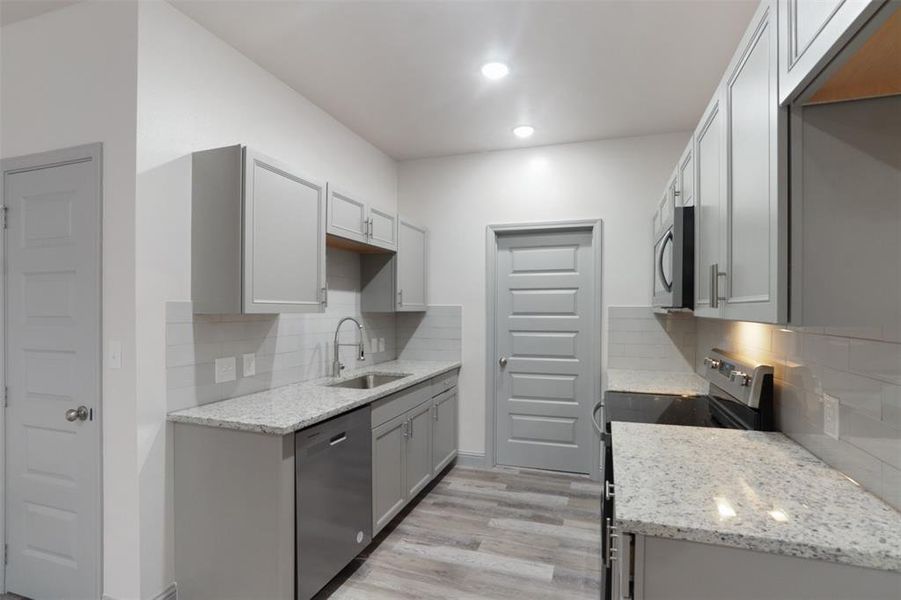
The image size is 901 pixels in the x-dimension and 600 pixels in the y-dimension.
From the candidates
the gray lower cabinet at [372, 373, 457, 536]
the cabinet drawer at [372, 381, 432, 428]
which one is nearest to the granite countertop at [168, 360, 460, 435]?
the cabinet drawer at [372, 381, 432, 428]

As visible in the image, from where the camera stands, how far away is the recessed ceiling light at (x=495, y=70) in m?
2.52

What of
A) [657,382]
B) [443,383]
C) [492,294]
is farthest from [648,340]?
[443,383]

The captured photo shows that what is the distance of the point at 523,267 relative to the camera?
3.93m

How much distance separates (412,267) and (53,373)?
94.7 inches

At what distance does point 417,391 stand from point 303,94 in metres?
2.13

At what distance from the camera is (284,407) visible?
2.17m

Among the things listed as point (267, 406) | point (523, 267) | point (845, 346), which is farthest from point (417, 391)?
point (845, 346)

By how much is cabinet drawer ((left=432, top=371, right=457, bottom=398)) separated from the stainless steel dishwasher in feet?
3.46

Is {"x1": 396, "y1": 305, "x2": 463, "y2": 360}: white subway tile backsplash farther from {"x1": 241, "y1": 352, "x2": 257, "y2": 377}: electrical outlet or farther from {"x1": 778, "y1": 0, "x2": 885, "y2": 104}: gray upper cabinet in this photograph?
{"x1": 778, "y1": 0, "x2": 885, "y2": 104}: gray upper cabinet

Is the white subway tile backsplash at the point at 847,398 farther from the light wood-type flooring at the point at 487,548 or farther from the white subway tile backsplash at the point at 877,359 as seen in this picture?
the light wood-type flooring at the point at 487,548

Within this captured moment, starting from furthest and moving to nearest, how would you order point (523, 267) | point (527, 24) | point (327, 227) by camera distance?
point (523, 267)
point (327, 227)
point (527, 24)

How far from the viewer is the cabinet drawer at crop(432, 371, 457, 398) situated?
11.5 feet

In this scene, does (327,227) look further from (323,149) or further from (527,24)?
(527,24)

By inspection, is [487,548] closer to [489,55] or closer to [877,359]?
[877,359]
